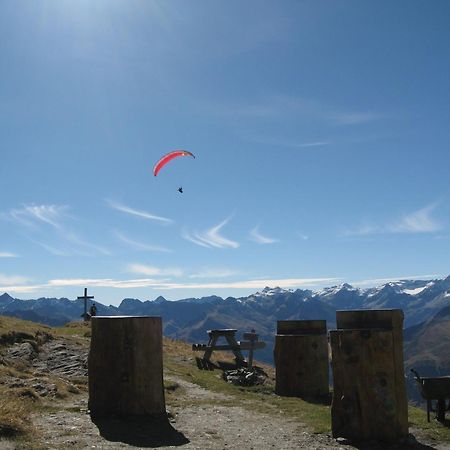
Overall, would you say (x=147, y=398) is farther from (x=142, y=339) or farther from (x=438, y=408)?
(x=438, y=408)

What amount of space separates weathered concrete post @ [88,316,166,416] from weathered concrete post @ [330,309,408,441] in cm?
425

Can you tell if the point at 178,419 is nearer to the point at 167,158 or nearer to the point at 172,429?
the point at 172,429

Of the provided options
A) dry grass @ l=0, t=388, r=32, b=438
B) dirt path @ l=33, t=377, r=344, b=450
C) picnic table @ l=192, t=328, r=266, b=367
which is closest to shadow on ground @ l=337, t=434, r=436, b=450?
dirt path @ l=33, t=377, r=344, b=450

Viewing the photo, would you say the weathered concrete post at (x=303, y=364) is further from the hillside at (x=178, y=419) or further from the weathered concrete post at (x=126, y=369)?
the weathered concrete post at (x=126, y=369)

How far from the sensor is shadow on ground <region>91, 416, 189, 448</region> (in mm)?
10430

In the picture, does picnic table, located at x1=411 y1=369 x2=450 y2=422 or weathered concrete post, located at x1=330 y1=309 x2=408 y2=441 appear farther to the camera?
picnic table, located at x1=411 y1=369 x2=450 y2=422

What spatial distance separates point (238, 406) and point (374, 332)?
626 centimetres

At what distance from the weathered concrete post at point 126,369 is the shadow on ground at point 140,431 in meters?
0.34

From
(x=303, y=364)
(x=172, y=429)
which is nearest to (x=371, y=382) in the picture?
(x=172, y=429)

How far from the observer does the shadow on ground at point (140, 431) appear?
10430 millimetres

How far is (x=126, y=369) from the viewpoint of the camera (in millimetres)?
12297

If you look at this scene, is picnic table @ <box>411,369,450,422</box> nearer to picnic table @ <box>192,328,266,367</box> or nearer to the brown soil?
the brown soil

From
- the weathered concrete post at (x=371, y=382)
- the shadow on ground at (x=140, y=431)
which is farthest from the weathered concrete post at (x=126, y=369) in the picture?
the weathered concrete post at (x=371, y=382)

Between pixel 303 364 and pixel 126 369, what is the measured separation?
23.8 feet
